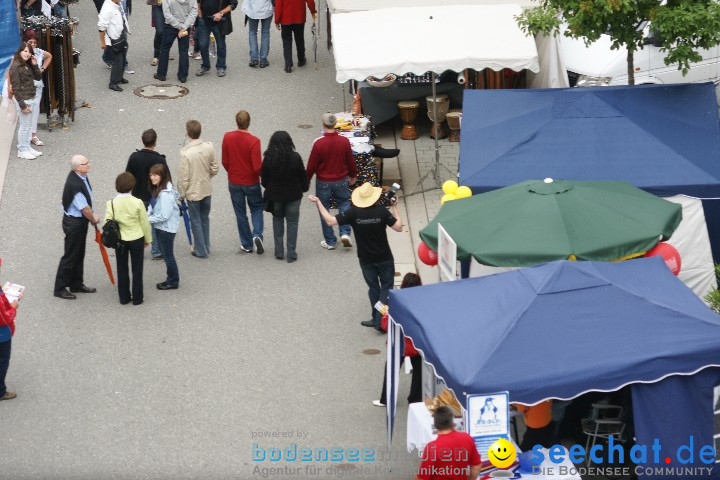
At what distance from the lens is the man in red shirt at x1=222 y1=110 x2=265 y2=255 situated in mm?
13742

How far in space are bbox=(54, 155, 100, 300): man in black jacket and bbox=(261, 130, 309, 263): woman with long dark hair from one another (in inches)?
83.2

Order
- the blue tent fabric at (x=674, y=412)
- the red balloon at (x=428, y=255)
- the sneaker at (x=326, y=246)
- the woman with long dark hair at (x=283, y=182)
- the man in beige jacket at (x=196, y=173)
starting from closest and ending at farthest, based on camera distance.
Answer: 1. the blue tent fabric at (x=674, y=412)
2. the red balloon at (x=428, y=255)
3. the woman with long dark hair at (x=283, y=182)
4. the man in beige jacket at (x=196, y=173)
5. the sneaker at (x=326, y=246)

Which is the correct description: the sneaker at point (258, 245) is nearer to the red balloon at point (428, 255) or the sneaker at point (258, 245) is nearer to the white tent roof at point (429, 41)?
the white tent roof at point (429, 41)

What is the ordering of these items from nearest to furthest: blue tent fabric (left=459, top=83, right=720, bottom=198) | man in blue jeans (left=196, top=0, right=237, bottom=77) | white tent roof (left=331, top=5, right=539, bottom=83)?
blue tent fabric (left=459, top=83, right=720, bottom=198), white tent roof (left=331, top=5, right=539, bottom=83), man in blue jeans (left=196, top=0, right=237, bottom=77)

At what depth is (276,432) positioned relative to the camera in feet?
33.4

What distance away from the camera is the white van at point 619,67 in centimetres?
1764

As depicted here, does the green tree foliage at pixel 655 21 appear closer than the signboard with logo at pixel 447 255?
No

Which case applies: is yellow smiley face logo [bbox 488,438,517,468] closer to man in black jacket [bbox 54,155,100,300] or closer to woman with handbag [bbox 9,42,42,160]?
man in black jacket [bbox 54,155,100,300]

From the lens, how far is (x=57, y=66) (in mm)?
17375

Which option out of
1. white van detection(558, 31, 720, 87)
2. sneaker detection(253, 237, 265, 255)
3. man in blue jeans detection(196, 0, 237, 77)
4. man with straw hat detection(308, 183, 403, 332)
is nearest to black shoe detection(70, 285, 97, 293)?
sneaker detection(253, 237, 265, 255)

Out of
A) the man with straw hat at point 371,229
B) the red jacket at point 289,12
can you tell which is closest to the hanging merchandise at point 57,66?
the red jacket at point 289,12

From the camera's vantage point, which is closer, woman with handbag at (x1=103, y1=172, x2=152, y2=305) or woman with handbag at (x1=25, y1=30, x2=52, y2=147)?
woman with handbag at (x1=103, y1=172, x2=152, y2=305)

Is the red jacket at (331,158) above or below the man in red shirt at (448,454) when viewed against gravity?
above

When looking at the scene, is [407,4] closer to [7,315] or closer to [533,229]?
[533,229]
